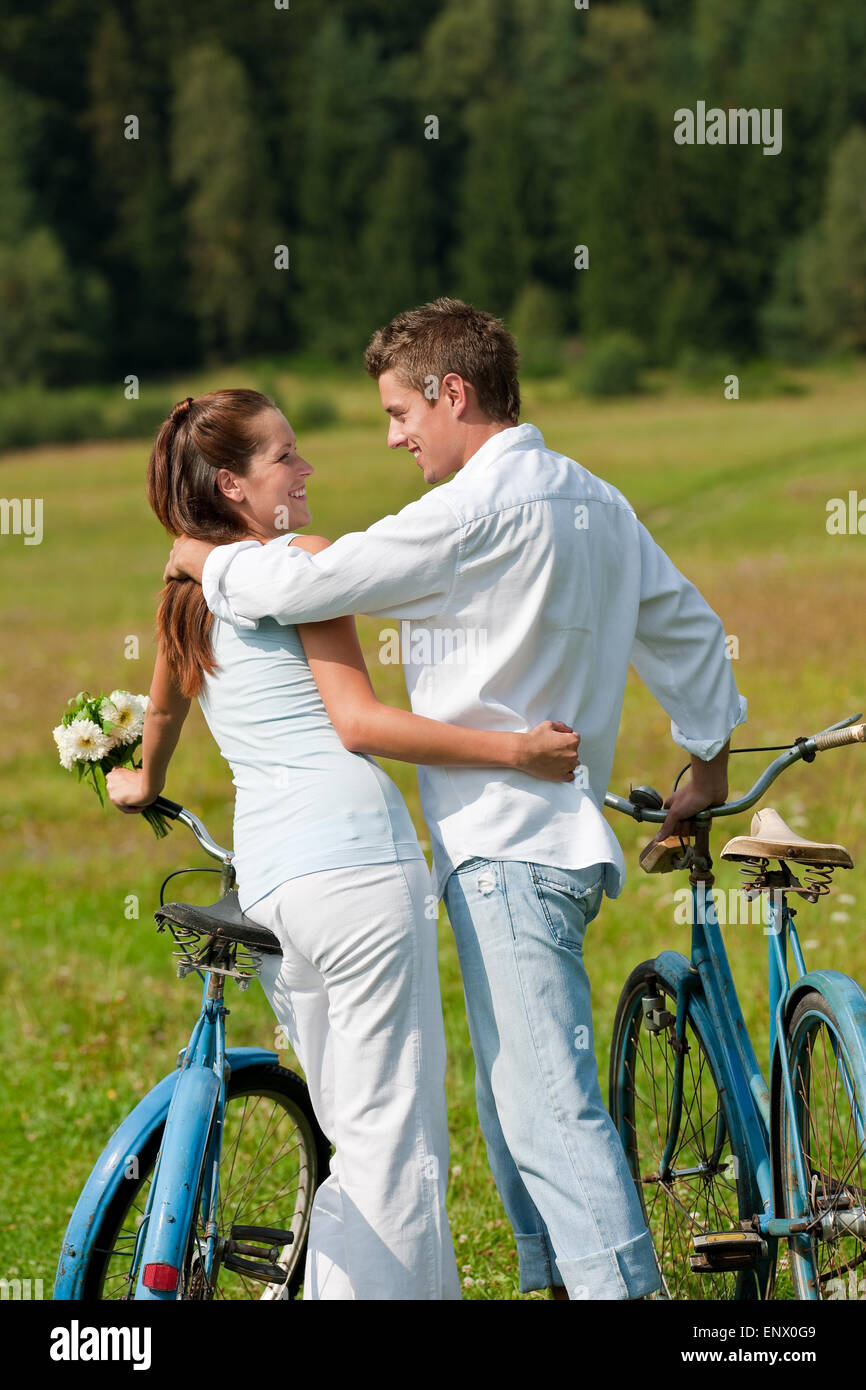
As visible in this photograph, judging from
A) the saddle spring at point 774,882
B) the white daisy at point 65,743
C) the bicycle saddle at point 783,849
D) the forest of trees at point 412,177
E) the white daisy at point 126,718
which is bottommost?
the saddle spring at point 774,882

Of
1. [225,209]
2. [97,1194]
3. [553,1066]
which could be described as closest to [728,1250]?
[553,1066]

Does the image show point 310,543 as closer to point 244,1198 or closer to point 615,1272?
point 615,1272

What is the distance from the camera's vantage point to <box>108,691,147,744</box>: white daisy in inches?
145

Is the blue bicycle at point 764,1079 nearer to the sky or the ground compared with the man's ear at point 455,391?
nearer to the ground

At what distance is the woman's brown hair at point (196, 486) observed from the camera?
10.7 feet

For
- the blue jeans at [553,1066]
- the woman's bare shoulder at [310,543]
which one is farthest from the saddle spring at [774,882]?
the woman's bare shoulder at [310,543]

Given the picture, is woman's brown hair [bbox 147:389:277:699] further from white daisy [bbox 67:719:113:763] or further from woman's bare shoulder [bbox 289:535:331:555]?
white daisy [bbox 67:719:113:763]

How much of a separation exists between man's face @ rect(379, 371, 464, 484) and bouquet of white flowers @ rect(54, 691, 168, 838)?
92 cm

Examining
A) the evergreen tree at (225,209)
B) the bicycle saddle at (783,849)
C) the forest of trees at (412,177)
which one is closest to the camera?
the bicycle saddle at (783,849)

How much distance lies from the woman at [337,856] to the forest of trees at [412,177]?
56947 millimetres

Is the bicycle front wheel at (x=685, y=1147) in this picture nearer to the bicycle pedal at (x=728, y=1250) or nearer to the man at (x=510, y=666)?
the bicycle pedal at (x=728, y=1250)

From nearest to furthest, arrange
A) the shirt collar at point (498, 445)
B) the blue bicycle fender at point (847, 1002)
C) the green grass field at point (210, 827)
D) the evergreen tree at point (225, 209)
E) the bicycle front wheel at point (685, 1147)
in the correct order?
the blue bicycle fender at point (847, 1002)
the shirt collar at point (498, 445)
the bicycle front wheel at point (685, 1147)
the green grass field at point (210, 827)
the evergreen tree at point (225, 209)

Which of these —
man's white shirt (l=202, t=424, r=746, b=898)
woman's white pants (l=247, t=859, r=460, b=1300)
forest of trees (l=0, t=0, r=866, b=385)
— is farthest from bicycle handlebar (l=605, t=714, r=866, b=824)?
forest of trees (l=0, t=0, r=866, b=385)
